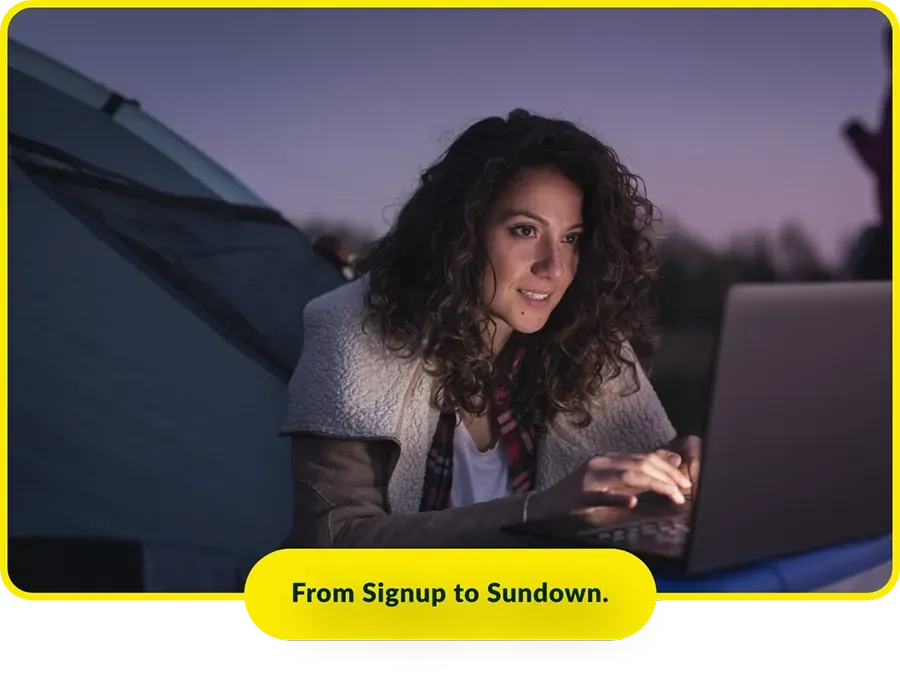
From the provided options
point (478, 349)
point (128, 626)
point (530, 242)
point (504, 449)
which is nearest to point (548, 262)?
point (530, 242)

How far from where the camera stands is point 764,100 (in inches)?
63.5

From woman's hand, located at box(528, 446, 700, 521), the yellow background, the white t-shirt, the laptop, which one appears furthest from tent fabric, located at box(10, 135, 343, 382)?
the laptop

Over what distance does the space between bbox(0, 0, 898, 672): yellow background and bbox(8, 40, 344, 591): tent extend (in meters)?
0.03

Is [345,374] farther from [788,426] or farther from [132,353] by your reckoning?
[788,426]

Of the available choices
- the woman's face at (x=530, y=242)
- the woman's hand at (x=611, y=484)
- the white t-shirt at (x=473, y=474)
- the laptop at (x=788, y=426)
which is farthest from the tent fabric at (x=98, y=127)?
the laptop at (x=788, y=426)

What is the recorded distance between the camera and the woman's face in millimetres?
1535

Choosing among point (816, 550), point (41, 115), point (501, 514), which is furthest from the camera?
point (41, 115)

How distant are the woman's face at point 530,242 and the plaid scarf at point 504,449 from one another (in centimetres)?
13

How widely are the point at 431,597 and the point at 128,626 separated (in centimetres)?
51

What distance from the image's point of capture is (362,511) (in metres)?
1.51

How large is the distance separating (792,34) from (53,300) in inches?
50.5

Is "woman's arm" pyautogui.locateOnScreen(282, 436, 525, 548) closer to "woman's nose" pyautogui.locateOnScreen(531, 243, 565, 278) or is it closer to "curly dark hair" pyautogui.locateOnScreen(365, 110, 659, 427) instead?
"curly dark hair" pyautogui.locateOnScreen(365, 110, 659, 427)

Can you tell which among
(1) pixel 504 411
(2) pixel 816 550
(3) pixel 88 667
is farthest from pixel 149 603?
(2) pixel 816 550

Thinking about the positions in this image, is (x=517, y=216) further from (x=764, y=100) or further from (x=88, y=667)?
(x=88, y=667)
